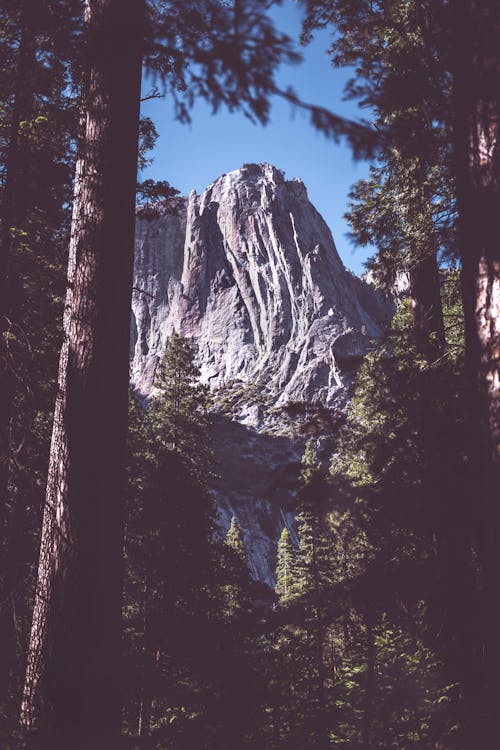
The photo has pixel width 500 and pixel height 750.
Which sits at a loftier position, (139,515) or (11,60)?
(11,60)

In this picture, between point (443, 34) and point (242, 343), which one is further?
point (242, 343)

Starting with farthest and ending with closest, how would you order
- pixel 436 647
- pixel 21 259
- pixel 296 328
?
pixel 296 328, pixel 436 647, pixel 21 259

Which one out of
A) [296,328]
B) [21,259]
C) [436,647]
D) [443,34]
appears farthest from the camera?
[296,328]

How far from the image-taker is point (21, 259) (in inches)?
225

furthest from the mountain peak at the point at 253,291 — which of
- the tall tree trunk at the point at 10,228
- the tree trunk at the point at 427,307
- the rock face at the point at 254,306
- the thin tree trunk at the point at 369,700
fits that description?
the tall tree trunk at the point at 10,228

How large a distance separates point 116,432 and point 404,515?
5969 mm

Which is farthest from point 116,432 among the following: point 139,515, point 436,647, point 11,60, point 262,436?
point 262,436

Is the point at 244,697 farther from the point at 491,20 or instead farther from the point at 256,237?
the point at 256,237

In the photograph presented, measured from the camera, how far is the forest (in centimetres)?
276

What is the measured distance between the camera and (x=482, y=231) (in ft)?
8.50

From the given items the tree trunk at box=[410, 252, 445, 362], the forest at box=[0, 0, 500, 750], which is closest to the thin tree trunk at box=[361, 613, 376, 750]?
the forest at box=[0, 0, 500, 750]

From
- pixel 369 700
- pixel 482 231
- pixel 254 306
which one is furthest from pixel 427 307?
pixel 254 306

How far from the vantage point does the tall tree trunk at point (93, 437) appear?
9.85 ft

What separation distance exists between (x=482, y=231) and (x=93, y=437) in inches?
108
